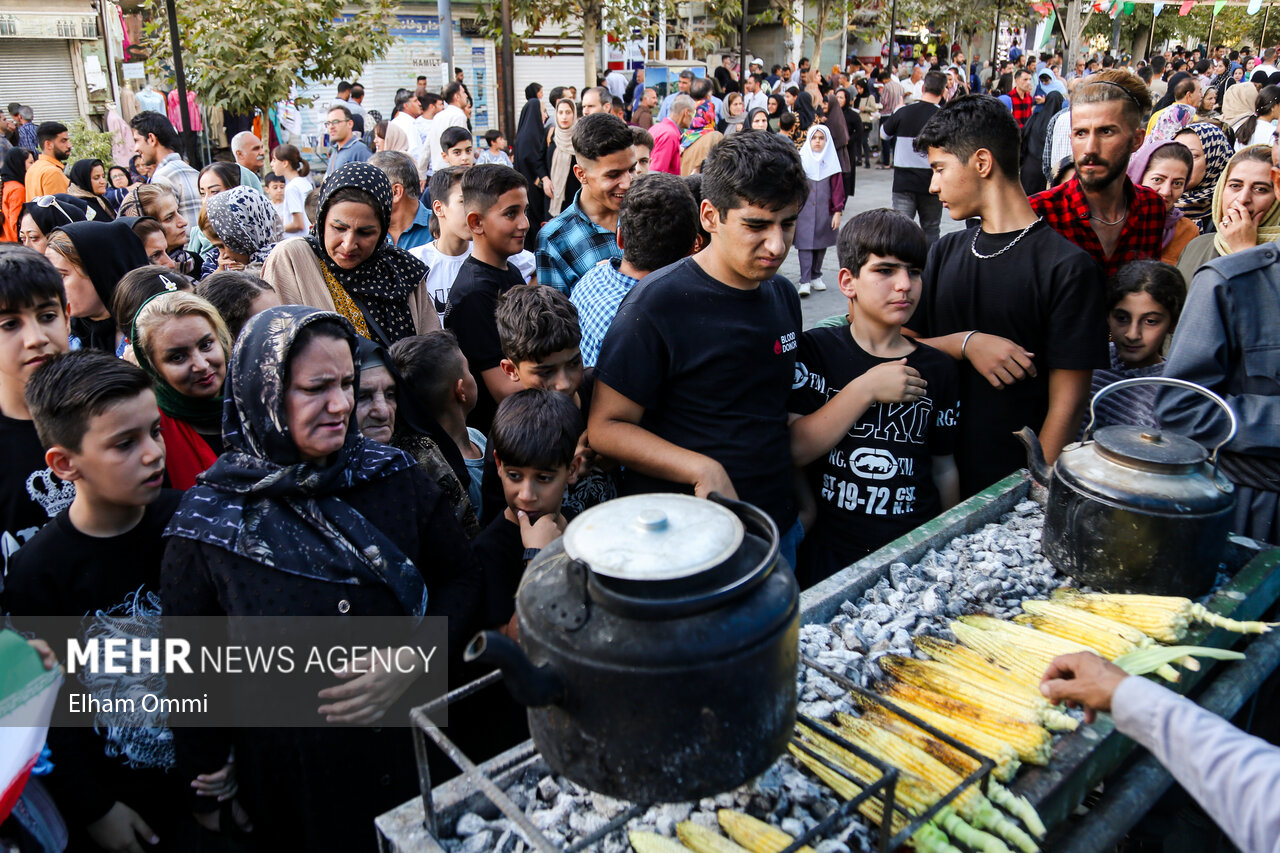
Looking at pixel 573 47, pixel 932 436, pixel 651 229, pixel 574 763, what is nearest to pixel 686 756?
pixel 574 763

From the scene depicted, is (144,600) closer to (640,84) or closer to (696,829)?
(696,829)

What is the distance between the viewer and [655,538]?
1.46 m

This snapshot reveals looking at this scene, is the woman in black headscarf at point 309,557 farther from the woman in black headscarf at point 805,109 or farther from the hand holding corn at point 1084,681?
the woman in black headscarf at point 805,109

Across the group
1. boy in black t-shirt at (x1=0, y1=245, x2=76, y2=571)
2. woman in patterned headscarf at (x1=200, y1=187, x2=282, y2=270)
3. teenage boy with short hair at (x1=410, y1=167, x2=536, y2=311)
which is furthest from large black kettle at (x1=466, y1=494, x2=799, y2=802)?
woman in patterned headscarf at (x1=200, y1=187, x2=282, y2=270)

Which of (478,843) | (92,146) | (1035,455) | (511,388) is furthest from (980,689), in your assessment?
(92,146)

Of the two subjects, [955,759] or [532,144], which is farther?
[532,144]

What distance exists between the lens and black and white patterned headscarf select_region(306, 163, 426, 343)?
375cm

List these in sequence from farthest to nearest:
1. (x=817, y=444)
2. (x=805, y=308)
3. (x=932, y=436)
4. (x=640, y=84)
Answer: (x=640, y=84)
(x=805, y=308)
(x=932, y=436)
(x=817, y=444)

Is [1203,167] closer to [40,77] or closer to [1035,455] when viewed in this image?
[1035,455]

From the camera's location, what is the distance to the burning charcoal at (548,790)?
1922 millimetres

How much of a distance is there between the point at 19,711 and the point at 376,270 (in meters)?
2.44

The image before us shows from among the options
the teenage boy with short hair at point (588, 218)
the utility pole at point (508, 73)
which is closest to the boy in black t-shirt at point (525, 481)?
the teenage boy with short hair at point (588, 218)

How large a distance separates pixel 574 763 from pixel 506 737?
4.85ft

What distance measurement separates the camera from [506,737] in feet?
9.44
